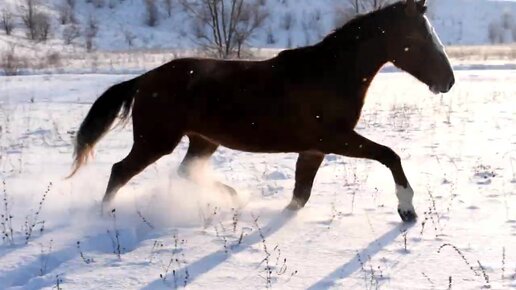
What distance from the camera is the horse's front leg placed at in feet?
15.1

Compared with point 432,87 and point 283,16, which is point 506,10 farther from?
point 432,87

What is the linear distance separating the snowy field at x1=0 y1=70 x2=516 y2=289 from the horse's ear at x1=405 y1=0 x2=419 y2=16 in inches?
60.7

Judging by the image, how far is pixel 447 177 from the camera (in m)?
6.32

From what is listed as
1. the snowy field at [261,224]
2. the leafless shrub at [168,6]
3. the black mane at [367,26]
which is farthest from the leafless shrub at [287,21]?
the black mane at [367,26]

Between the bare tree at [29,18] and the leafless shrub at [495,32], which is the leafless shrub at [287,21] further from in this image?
the bare tree at [29,18]

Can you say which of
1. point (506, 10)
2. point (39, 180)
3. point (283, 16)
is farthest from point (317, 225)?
point (506, 10)

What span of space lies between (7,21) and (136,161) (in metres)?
42.7

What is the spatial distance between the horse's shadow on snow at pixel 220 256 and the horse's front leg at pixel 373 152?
0.70 meters

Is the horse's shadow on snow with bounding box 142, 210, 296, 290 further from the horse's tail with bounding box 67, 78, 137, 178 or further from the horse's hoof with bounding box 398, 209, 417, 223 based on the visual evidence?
the horse's tail with bounding box 67, 78, 137, 178

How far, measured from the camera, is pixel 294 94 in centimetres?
479

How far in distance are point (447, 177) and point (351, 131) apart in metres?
2.11

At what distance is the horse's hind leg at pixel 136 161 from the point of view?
4.95 meters

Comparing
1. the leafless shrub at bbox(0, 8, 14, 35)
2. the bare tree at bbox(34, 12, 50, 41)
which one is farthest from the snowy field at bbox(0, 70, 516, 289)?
the leafless shrub at bbox(0, 8, 14, 35)

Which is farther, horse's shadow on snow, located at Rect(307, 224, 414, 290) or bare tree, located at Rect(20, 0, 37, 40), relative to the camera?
bare tree, located at Rect(20, 0, 37, 40)
